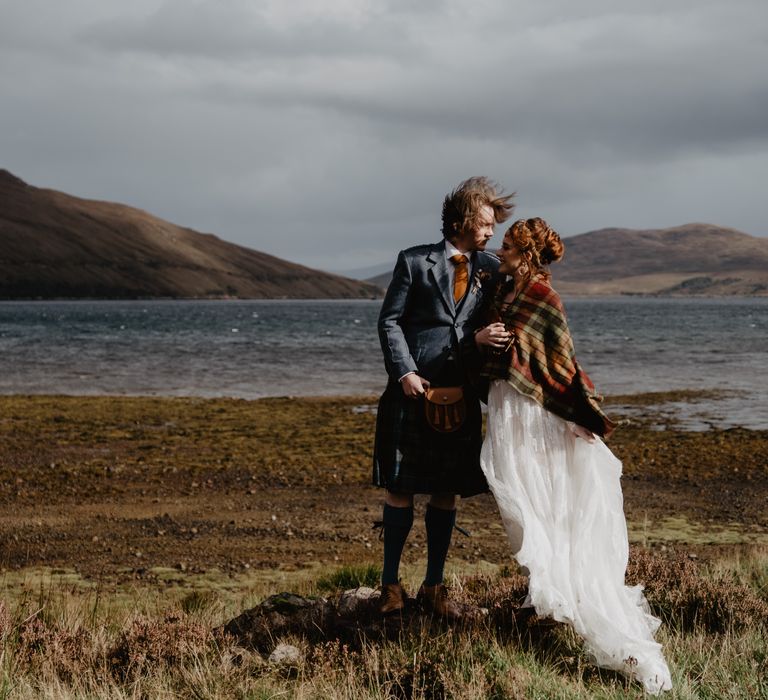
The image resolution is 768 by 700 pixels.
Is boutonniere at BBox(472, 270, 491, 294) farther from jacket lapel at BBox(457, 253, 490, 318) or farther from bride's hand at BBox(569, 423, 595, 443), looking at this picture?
bride's hand at BBox(569, 423, 595, 443)

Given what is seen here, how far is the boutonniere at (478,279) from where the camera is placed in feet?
14.2

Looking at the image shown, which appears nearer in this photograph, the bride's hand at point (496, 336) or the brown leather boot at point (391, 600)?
the bride's hand at point (496, 336)

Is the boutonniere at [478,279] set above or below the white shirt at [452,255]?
below

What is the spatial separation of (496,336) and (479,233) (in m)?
0.60

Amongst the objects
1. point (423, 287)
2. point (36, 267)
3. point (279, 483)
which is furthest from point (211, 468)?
point (36, 267)

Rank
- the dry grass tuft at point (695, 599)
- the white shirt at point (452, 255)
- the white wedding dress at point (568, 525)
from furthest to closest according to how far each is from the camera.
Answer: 1. the dry grass tuft at point (695, 599)
2. the white shirt at point (452, 255)
3. the white wedding dress at point (568, 525)

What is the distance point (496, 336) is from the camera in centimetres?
402

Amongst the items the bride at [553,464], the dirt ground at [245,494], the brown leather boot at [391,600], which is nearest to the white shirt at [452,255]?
the bride at [553,464]

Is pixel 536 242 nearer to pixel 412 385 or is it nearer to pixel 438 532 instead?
pixel 412 385

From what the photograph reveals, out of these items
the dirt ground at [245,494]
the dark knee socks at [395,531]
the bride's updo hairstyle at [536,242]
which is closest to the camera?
the bride's updo hairstyle at [536,242]

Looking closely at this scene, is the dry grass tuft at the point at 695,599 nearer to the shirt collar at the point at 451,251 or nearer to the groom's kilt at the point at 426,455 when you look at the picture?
the groom's kilt at the point at 426,455

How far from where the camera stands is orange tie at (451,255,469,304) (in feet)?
14.3

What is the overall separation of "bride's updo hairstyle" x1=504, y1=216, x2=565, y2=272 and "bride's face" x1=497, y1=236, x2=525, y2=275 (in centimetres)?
2


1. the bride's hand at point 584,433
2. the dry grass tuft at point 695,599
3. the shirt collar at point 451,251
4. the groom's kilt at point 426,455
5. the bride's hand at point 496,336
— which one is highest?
the shirt collar at point 451,251
